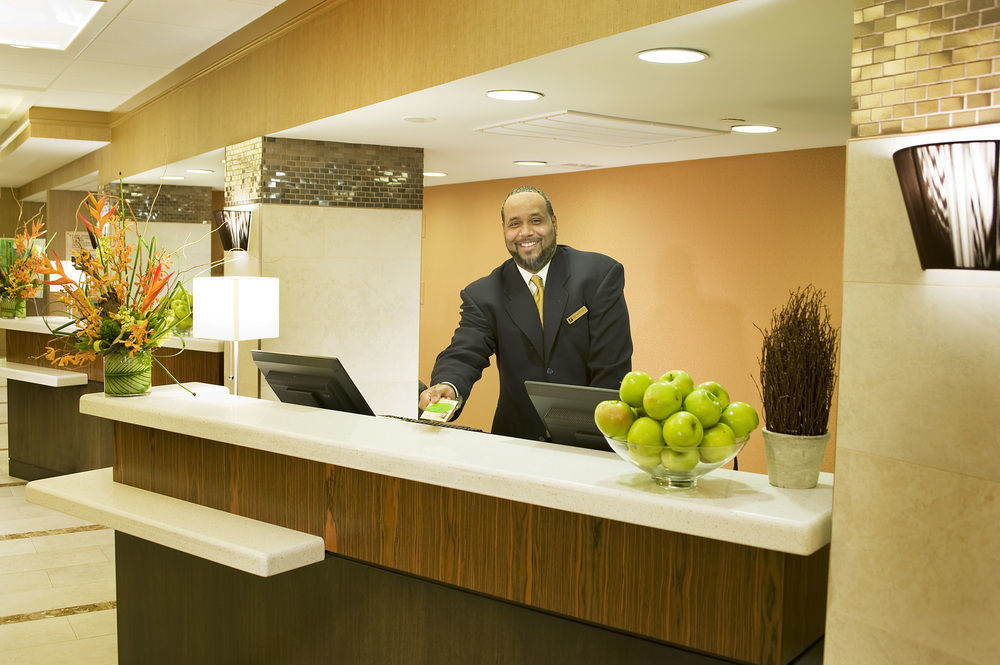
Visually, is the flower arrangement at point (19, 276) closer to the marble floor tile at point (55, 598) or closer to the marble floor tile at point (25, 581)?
the marble floor tile at point (25, 581)

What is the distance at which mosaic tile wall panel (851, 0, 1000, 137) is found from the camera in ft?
6.31

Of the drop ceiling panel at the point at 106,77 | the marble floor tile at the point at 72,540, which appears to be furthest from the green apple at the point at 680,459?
the drop ceiling panel at the point at 106,77

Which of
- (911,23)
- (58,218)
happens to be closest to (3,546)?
(911,23)

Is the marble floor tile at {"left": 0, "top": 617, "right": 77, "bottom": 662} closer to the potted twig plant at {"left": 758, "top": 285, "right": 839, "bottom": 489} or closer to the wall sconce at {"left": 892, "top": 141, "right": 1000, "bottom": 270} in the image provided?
the potted twig plant at {"left": 758, "top": 285, "right": 839, "bottom": 489}

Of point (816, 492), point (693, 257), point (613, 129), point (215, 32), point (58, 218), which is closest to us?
point (816, 492)

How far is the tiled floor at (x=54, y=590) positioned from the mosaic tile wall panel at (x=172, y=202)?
4.44 meters

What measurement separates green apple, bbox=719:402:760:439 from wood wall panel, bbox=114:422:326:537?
1.39 meters

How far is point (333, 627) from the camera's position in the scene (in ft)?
9.81

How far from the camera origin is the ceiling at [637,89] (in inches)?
128

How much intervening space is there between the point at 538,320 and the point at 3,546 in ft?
12.9

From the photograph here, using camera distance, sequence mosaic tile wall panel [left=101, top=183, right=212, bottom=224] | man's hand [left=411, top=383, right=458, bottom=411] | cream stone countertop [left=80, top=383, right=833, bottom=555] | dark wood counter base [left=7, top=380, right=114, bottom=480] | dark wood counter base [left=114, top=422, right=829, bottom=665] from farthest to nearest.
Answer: mosaic tile wall panel [left=101, top=183, right=212, bottom=224]
dark wood counter base [left=7, top=380, right=114, bottom=480]
man's hand [left=411, top=383, right=458, bottom=411]
dark wood counter base [left=114, top=422, right=829, bottom=665]
cream stone countertop [left=80, top=383, right=833, bottom=555]

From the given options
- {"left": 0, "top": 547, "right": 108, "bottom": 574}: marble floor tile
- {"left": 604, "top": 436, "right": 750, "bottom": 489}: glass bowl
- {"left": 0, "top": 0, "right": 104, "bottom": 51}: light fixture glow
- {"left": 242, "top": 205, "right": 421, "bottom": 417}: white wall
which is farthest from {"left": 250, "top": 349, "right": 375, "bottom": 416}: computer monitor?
{"left": 0, "top": 0, "right": 104, "bottom": 51}: light fixture glow

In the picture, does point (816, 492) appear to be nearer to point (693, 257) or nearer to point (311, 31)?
point (311, 31)

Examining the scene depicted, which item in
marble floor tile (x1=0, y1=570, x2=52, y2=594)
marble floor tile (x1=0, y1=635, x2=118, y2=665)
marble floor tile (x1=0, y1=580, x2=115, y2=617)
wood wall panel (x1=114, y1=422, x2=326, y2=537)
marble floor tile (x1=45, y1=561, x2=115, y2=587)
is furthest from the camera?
marble floor tile (x1=45, y1=561, x2=115, y2=587)
